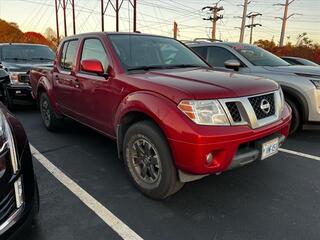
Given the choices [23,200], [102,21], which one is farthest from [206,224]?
[102,21]

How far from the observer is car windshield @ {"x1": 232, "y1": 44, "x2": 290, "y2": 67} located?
609cm

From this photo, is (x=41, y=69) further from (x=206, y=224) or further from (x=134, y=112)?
(x=206, y=224)

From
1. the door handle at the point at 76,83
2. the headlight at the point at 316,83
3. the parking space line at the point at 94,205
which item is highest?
the headlight at the point at 316,83

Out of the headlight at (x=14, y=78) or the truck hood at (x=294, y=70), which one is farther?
the headlight at (x=14, y=78)

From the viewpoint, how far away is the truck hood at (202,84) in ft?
9.51

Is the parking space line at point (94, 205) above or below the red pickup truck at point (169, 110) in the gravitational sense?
below

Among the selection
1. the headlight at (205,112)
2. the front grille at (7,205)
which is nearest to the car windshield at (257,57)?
the headlight at (205,112)

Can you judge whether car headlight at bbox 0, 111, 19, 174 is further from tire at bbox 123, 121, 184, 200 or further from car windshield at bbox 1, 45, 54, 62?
car windshield at bbox 1, 45, 54, 62

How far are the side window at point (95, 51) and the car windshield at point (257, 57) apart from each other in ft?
10.2

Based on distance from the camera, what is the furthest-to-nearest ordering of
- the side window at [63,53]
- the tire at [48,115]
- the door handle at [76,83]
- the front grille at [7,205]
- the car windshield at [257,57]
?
the car windshield at [257,57]
the tire at [48,115]
the side window at [63,53]
the door handle at [76,83]
the front grille at [7,205]

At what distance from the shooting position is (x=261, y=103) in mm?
3205

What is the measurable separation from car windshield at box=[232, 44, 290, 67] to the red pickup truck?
1966mm

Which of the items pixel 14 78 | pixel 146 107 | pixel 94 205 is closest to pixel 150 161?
pixel 146 107

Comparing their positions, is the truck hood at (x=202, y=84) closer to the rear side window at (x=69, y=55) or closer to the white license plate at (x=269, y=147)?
the white license plate at (x=269, y=147)
